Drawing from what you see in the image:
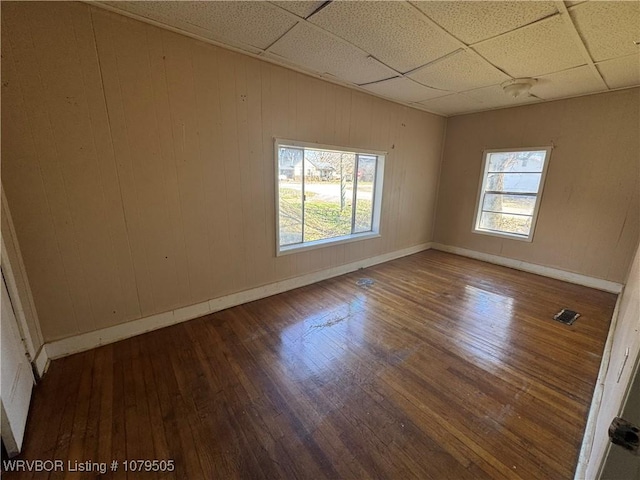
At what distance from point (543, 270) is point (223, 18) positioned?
5.17 m

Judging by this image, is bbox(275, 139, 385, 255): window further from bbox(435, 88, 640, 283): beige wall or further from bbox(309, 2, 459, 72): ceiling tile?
bbox(435, 88, 640, 283): beige wall

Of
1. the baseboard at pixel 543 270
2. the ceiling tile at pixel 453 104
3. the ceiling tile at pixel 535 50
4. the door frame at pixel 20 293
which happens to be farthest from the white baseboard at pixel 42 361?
the baseboard at pixel 543 270

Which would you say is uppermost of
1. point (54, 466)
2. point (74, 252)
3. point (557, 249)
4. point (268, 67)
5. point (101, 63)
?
point (268, 67)

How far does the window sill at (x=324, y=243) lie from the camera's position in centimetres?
326

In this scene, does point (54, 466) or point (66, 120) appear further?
point (66, 120)

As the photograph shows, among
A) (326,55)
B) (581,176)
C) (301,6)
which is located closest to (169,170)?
(301,6)

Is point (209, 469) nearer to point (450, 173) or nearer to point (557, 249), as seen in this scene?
point (557, 249)

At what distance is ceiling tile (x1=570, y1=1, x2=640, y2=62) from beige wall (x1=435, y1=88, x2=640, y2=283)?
145cm

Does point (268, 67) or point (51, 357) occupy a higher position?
point (268, 67)

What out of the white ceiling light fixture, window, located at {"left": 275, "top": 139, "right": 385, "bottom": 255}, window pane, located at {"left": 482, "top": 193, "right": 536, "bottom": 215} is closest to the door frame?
window, located at {"left": 275, "top": 139, "right": 385, "bottom": 255}

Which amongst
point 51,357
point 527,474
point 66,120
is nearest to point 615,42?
point 527,474

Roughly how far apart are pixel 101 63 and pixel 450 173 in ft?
16.8

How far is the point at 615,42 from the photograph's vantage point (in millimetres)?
2104

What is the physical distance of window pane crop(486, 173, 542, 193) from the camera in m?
4.04
